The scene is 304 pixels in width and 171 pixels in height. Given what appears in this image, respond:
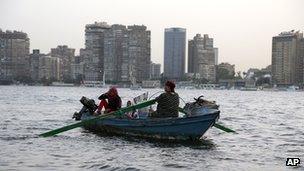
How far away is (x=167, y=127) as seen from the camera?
75.3 ft

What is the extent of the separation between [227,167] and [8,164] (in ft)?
23.0

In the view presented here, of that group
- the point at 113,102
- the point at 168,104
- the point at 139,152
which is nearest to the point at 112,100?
the point at 113,102

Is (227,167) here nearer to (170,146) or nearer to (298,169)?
(298,169)

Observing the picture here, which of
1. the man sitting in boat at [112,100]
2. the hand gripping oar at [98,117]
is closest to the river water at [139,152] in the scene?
the hand gripping oar at [98,117]

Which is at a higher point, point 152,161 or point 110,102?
point 110,102

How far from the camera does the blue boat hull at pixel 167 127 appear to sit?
72.7 ft

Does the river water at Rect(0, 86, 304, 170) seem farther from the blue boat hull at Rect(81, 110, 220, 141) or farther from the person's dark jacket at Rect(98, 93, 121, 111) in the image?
the person's dark jacket at Rect(98, 93, 121, 111)

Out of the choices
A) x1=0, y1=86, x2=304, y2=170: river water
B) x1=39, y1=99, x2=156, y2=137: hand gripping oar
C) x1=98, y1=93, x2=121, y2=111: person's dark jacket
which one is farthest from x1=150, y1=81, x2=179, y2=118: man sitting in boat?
x1=98, y1=93, x2=121, y2=111: person's dark jacket

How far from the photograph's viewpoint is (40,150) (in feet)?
68.4

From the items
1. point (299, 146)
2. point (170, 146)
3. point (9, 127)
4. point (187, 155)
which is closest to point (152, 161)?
point (187, 155)

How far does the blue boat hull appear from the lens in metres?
22.2

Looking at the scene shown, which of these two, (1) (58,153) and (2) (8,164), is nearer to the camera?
(2) (8,164)

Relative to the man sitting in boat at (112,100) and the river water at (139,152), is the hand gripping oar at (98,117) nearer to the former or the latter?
the river water at (139,152)

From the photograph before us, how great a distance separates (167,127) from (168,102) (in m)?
1.02
